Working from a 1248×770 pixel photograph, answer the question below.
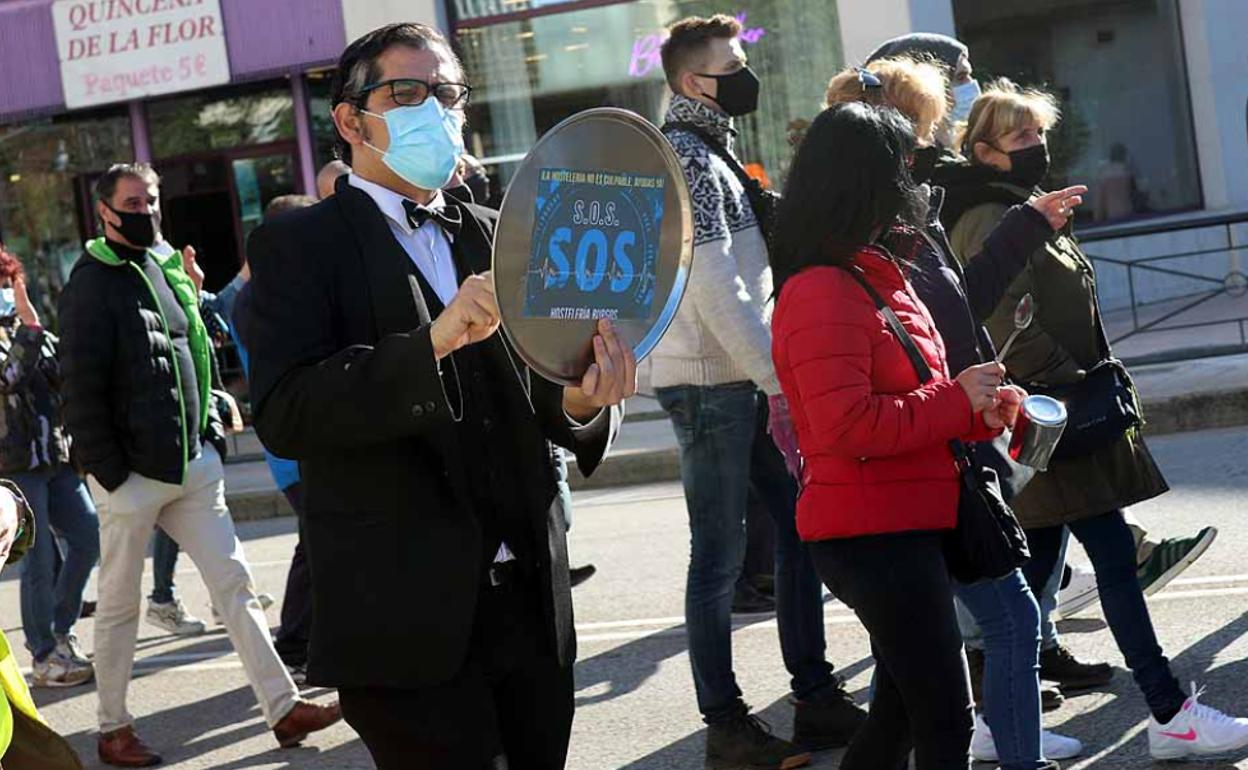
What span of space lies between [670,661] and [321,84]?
40.5 ft

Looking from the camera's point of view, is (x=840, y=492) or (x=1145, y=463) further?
(x=1145, y=463)

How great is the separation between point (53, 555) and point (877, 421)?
537 centimetres

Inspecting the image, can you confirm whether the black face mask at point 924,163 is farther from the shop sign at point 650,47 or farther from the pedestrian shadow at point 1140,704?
the shop sign at point 650,47

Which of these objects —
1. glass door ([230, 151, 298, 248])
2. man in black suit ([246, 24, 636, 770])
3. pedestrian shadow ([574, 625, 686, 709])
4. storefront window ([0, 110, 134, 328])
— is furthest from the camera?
storefront window ([0, 110, 134, 328])

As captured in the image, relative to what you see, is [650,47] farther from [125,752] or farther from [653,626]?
[125,752]

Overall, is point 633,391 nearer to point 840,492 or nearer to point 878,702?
point 840,492

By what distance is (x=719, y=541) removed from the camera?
5.44 m

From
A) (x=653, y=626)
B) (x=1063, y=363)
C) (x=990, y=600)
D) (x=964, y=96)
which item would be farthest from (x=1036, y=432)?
(x=653, y=626)

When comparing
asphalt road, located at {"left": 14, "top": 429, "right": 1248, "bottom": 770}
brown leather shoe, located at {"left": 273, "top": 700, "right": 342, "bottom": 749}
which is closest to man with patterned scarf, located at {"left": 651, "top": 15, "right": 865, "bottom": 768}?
asphalt road, located at {"left": 14, "top": 429, "right": 1248, "bottom": 770}

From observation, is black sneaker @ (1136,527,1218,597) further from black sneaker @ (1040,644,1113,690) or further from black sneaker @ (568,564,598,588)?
black sneaker @ (568,564,598,588)

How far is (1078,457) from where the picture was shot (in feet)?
17.1

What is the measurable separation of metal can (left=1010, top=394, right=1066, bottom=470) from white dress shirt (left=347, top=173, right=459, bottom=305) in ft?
4.87

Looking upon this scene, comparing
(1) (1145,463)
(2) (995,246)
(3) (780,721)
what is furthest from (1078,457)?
(3) (780,721)

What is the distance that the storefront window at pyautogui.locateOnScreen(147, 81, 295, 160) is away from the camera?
60.1 feet
